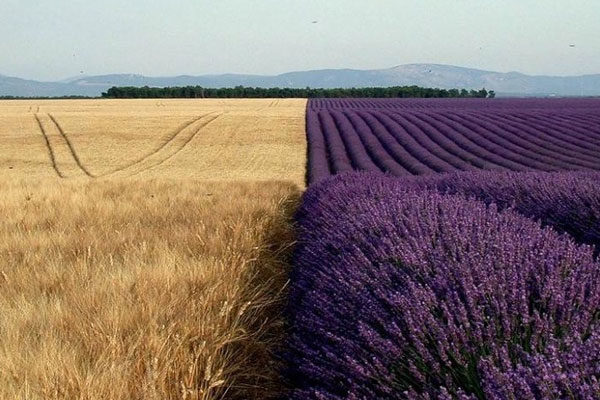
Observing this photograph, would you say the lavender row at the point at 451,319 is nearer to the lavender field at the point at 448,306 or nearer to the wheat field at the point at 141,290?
the lavender field at the point at 448,306

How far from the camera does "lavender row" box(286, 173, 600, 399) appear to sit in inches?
57.0

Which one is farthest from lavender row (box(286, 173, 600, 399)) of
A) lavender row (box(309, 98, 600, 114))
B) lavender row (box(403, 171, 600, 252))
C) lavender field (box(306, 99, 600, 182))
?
lavender row (box(309, 98, 600, 114))

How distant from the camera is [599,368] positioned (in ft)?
4.51

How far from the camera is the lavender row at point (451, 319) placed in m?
1.45

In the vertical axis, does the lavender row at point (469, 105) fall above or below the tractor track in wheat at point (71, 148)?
above

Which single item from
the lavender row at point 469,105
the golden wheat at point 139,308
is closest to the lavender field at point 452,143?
the golden wheat at point 139,308

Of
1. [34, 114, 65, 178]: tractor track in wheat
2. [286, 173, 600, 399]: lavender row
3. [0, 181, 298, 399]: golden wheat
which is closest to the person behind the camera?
[286, 173, 600, 399]: lavender row

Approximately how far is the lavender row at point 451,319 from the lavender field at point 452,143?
11.4 meters

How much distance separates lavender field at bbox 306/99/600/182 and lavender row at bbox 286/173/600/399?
11.4 metres

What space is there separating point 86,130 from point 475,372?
99.5ft

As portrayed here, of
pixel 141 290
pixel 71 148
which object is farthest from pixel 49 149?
pixel 141 290

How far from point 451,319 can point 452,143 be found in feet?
63.5

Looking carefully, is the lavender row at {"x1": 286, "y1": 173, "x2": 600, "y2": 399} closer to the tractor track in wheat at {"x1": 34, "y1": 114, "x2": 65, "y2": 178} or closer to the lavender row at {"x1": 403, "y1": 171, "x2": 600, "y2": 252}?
the lavender row at {"x1": 403, "y1": 171, "x2": 600, "y2": 252}

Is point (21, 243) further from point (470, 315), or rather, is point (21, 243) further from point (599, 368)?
point (599, 368)
